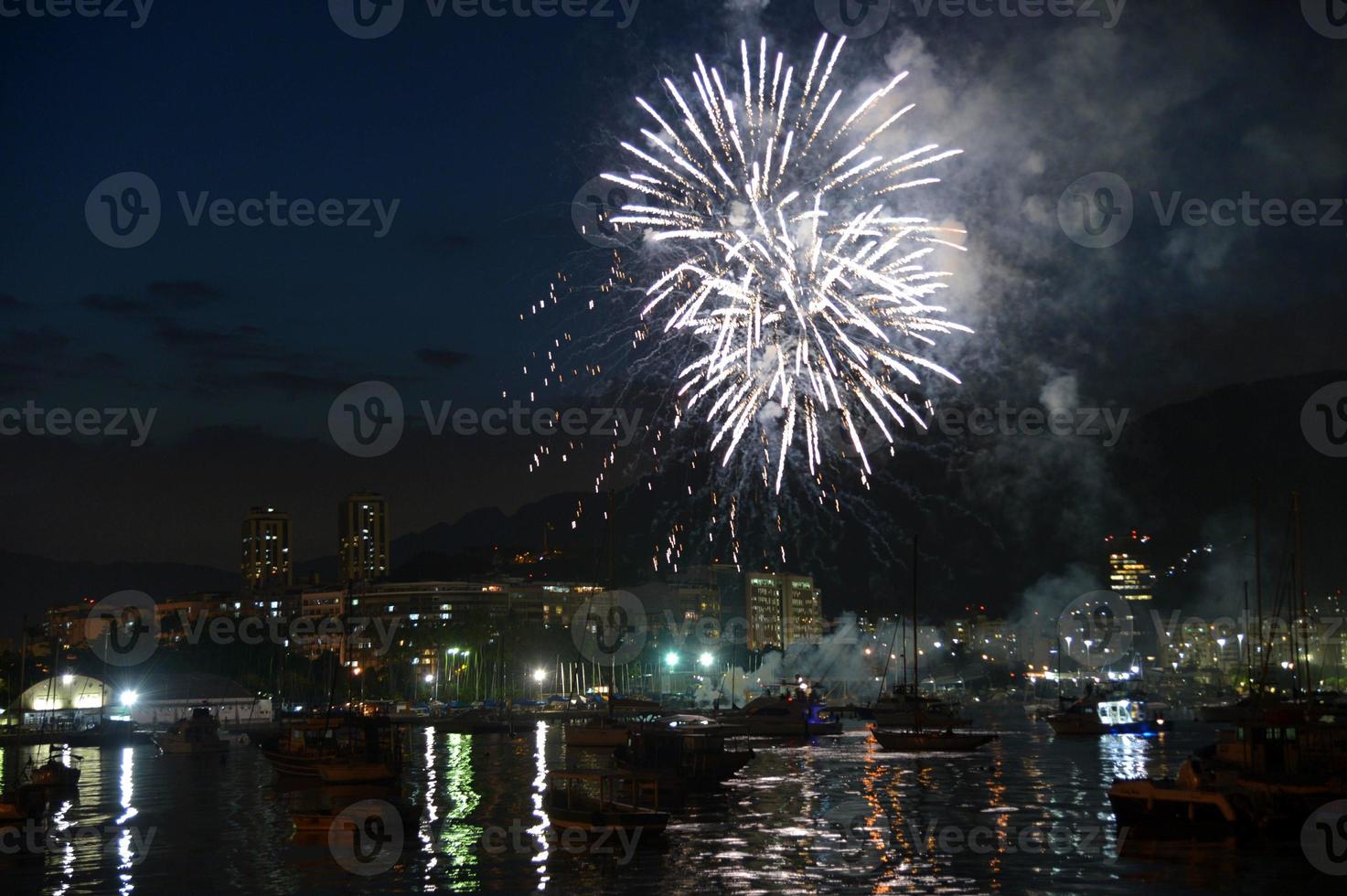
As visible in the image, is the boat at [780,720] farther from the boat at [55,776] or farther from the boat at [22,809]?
the boat at [22,809]

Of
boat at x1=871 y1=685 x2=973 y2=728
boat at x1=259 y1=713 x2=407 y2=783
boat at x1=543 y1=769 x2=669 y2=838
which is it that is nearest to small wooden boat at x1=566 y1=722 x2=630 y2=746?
boat at x1=871 y1=685 x2=973 y2=728

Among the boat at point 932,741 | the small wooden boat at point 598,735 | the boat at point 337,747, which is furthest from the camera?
the small wooden boat at point 598,735

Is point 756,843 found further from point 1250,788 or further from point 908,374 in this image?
point 908,374

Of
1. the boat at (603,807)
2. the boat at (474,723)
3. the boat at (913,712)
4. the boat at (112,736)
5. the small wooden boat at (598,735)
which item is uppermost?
the boat at (603,807)

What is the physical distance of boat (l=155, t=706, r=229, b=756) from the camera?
8050 centimetres

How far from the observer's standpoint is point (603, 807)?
118 feet

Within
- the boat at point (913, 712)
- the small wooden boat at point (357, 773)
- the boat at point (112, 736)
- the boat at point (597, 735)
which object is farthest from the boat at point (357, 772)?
the boat at point (112, 736)

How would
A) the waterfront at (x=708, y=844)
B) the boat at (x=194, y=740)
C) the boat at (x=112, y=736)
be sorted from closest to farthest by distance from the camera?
the waterfront at (x=708, y=844)
the boat at (x=194, y=740)
the boat at (x=112, y=736)

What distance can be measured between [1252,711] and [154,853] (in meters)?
32.4

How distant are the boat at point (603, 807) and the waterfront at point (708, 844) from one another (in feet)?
1.91

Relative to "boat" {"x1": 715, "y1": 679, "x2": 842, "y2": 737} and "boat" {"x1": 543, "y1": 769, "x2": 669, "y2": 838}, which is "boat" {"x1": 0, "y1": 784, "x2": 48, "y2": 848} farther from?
"boat" {"x1": 715, "y1": 679, "x2": 842, "y2": 737}

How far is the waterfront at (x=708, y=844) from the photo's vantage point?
1227 inches

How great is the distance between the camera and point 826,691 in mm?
158375

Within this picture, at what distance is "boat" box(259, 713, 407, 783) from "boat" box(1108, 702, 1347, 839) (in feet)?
91.1
